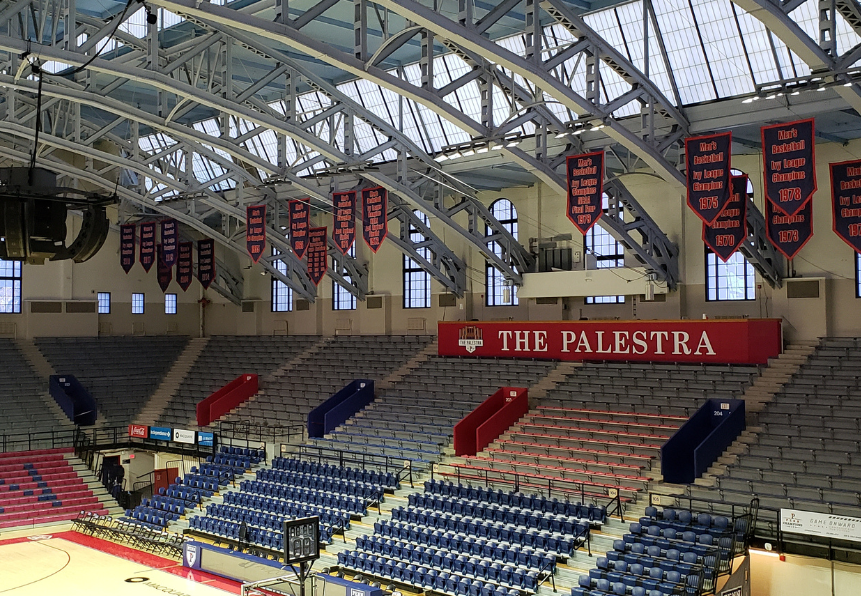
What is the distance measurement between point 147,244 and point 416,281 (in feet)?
40.2

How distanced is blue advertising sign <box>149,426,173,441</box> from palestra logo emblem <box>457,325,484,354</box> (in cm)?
1242

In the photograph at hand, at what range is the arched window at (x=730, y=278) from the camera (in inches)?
1134

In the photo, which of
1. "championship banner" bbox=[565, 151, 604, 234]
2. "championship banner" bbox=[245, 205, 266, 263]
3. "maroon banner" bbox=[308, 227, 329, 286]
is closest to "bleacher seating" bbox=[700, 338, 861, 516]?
"championship banner" bbox=[565, 151, 604, 234]

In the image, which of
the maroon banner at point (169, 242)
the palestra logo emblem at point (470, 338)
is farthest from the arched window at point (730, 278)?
the maroon banner at point (169, 242)

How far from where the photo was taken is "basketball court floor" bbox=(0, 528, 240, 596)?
23.2 metres

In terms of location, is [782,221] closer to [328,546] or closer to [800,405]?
[800,405]

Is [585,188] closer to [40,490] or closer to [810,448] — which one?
[810,448]

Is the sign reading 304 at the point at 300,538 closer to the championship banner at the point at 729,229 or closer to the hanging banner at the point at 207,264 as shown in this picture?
the championship banner at the point at 729,229

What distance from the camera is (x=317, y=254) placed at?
1364 inches

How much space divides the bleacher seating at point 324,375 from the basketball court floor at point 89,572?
891 centimetres

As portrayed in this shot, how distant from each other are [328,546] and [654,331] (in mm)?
12692

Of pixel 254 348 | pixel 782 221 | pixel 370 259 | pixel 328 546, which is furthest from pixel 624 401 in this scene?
pixel 254 348

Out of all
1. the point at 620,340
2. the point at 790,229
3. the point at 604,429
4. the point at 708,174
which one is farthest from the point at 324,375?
the point at 790,229

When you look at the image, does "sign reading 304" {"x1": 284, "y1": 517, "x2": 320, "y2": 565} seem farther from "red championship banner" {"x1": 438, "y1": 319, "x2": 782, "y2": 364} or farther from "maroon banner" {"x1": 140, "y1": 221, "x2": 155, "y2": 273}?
"maroon banner" {"x1": 140, "y1": 221, "x2": 155, "y2": 273}
